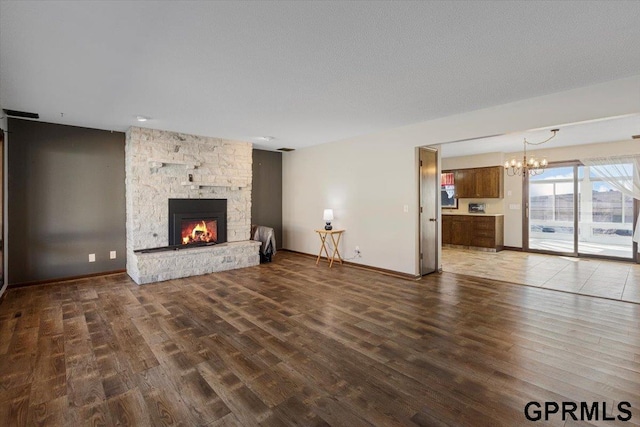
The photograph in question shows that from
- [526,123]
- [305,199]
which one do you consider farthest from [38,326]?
[526,123]

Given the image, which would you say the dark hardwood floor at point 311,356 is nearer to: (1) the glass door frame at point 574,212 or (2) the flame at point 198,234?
(2) the flame at point 198,234

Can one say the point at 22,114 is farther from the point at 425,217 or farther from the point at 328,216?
Answer: the point at 425,217

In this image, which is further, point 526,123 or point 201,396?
point 526,123

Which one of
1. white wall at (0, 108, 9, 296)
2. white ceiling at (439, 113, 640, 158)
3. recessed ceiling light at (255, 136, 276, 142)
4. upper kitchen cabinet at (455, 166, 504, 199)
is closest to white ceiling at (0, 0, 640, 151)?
white wall at (0, 108, 9, 296)

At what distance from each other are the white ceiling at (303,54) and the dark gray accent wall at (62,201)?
89 cm

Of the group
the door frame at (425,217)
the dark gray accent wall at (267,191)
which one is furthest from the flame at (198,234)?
the door frame at (425,217)

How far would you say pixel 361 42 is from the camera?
239 centimetres

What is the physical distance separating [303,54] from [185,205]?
4.06 meters

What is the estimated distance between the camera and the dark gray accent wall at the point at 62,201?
4.59 metres

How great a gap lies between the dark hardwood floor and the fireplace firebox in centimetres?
151

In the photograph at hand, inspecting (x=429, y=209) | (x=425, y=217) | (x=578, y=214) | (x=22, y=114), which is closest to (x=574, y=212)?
(x=578, y=214)

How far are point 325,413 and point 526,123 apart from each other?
395 centimetres

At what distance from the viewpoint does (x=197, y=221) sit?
19.0ft

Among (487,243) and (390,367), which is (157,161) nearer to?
(390,367)
